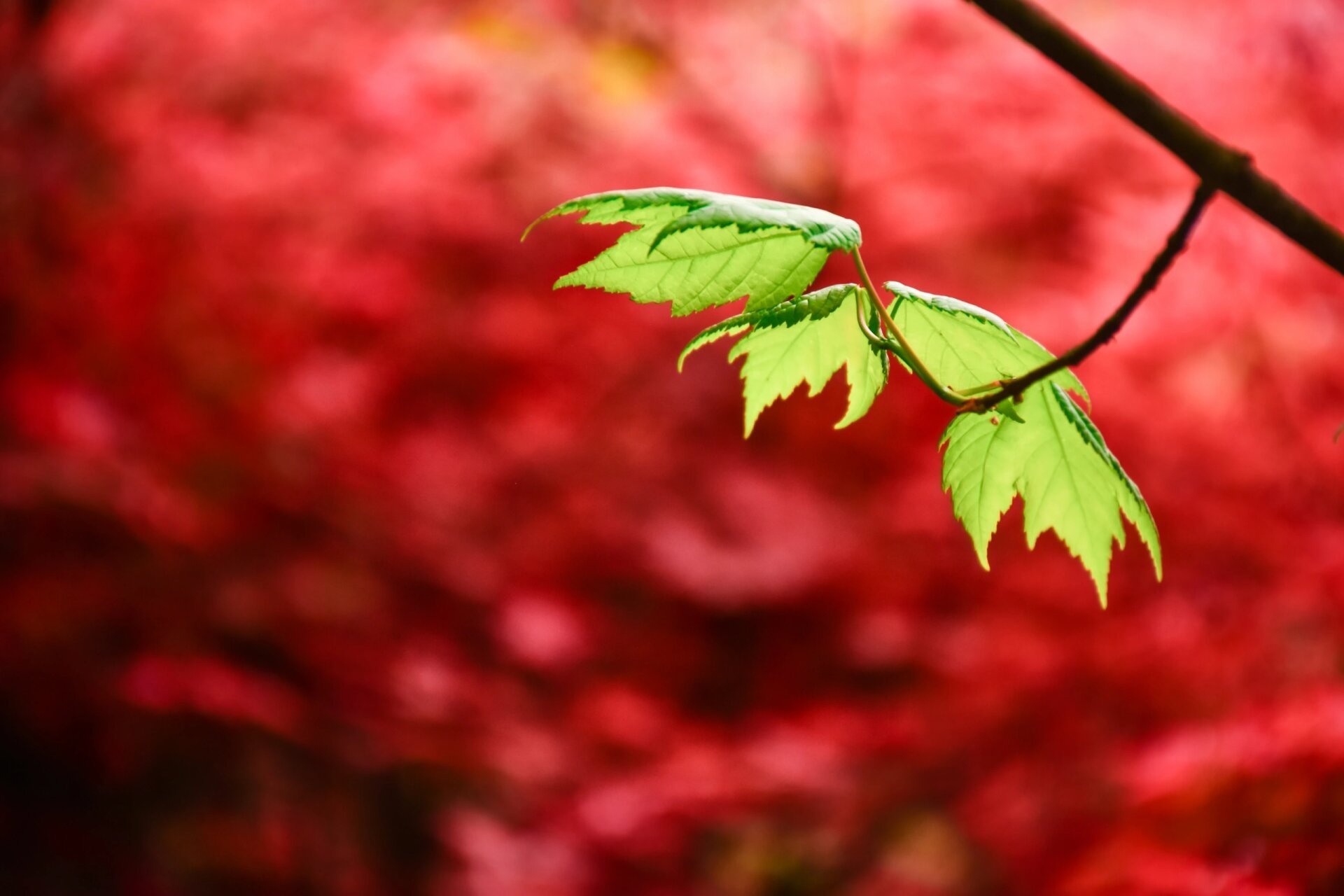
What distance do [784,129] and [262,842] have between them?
2153 mm

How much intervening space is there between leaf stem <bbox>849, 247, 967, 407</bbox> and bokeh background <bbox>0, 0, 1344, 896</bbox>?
162 centimetres

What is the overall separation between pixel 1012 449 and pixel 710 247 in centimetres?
19

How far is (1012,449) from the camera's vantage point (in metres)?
0.47

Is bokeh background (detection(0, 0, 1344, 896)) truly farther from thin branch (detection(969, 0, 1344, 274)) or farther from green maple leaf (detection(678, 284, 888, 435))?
thin branch (detection(969, 0, 1344, 274))

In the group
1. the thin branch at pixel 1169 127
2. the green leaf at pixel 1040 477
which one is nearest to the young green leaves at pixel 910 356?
the green leaf at pixel 1040 477

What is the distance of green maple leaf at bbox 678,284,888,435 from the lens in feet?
1.52

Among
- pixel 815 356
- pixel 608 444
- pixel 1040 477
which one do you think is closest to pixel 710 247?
pixel 815 356

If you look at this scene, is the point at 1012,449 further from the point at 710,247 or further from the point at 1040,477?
the point at 710,247

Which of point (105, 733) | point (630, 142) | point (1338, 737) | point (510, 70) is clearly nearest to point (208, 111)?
point (510, 70)

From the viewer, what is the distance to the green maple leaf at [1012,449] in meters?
0.46

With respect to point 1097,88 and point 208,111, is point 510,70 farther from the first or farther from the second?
point 1097,88

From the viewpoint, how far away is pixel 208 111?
6.96ft

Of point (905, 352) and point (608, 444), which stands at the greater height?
point (608, 444)

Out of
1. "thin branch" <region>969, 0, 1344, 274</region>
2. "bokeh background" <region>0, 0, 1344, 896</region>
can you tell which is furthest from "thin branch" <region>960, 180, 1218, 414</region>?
"bokeh background" <region>0, 0, 1344, 896</region>
